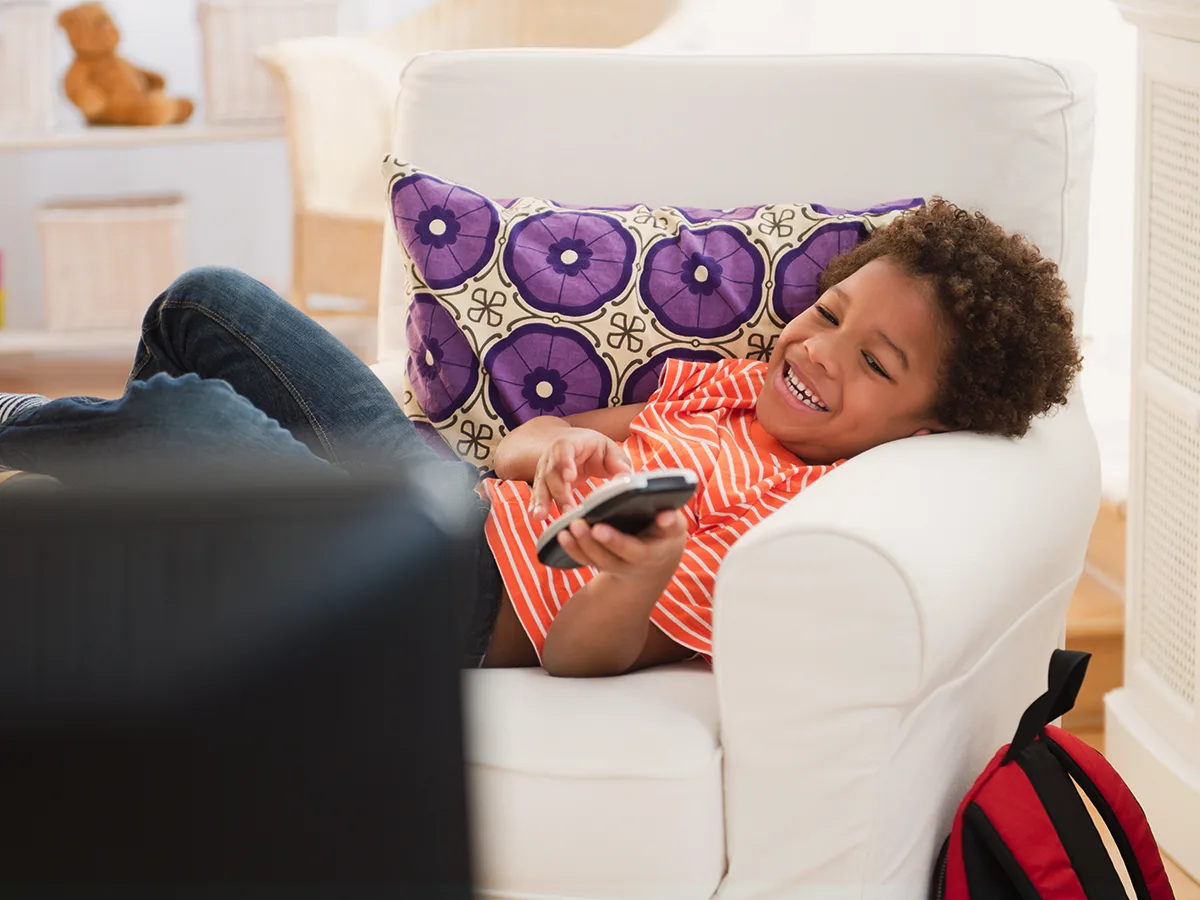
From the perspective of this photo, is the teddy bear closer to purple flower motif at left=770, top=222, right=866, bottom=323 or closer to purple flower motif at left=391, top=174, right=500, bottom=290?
purple flower motif at left=391, top=174, right=500, bottom=290

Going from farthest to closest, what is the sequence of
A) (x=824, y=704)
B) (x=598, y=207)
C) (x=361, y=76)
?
(x=361, y=76) < (x=598, y=207) < (x=824, y=704)

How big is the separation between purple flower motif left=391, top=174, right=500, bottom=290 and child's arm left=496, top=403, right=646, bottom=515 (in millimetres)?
174

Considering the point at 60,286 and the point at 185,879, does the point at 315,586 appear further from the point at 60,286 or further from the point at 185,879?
the point at 60,286

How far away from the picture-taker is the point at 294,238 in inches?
120

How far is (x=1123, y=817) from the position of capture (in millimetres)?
1255

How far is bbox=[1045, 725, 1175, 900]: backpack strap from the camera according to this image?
1237 mm

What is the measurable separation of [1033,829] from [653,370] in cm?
58

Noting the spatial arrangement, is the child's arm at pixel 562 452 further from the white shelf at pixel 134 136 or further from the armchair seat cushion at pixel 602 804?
the white shelf at pixel 134 136

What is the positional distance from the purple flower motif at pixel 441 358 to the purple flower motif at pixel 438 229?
58 millimetres

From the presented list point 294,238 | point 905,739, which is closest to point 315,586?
point 905,739

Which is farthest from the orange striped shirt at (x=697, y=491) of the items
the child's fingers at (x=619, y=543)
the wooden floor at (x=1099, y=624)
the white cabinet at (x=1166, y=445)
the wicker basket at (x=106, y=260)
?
the wicker basket at (x=106, y=260)

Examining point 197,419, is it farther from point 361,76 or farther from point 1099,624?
point 361,76

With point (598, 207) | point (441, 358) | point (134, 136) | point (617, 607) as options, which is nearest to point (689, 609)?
point (617, 607)

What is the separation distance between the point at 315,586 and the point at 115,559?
0.15ft
